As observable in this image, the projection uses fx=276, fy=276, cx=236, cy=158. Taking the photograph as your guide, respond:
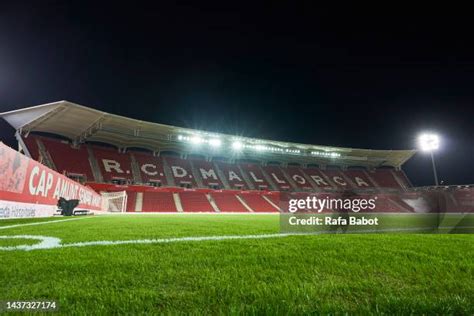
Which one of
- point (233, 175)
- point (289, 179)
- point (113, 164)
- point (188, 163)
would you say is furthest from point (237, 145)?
point (113, 164)

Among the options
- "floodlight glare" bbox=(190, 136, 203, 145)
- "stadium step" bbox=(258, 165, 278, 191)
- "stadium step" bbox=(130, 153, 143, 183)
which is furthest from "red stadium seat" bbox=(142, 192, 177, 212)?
"stadium step" bbox=(258, 165, 278, 191)

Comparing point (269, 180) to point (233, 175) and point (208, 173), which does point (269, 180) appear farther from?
point (208, 173)

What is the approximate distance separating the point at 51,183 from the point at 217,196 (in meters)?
25.8

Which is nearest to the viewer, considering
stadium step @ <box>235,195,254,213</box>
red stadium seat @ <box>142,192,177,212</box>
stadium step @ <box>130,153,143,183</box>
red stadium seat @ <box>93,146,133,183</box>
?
red stadium seat @ <box>142,192,177,212</box>

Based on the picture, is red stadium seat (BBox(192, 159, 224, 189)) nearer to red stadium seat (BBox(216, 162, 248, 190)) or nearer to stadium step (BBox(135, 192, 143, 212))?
red stadium seat (BBox(216, 162, 248, 190))

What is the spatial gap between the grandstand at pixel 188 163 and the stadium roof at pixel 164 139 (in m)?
0.12

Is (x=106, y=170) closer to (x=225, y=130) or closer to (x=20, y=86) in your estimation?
(x=20, y=86)

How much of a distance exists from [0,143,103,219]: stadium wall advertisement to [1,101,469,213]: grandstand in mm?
16646

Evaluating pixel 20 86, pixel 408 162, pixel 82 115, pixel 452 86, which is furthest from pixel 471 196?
pixel 20 86

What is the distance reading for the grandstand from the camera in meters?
32.6

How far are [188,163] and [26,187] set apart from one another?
32.7 metres

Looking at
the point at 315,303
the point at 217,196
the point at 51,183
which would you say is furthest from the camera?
the point at 217,196

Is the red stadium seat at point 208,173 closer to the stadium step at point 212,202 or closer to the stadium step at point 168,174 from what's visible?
the stadium step at point 212,202

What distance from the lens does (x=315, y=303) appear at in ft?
5.43
